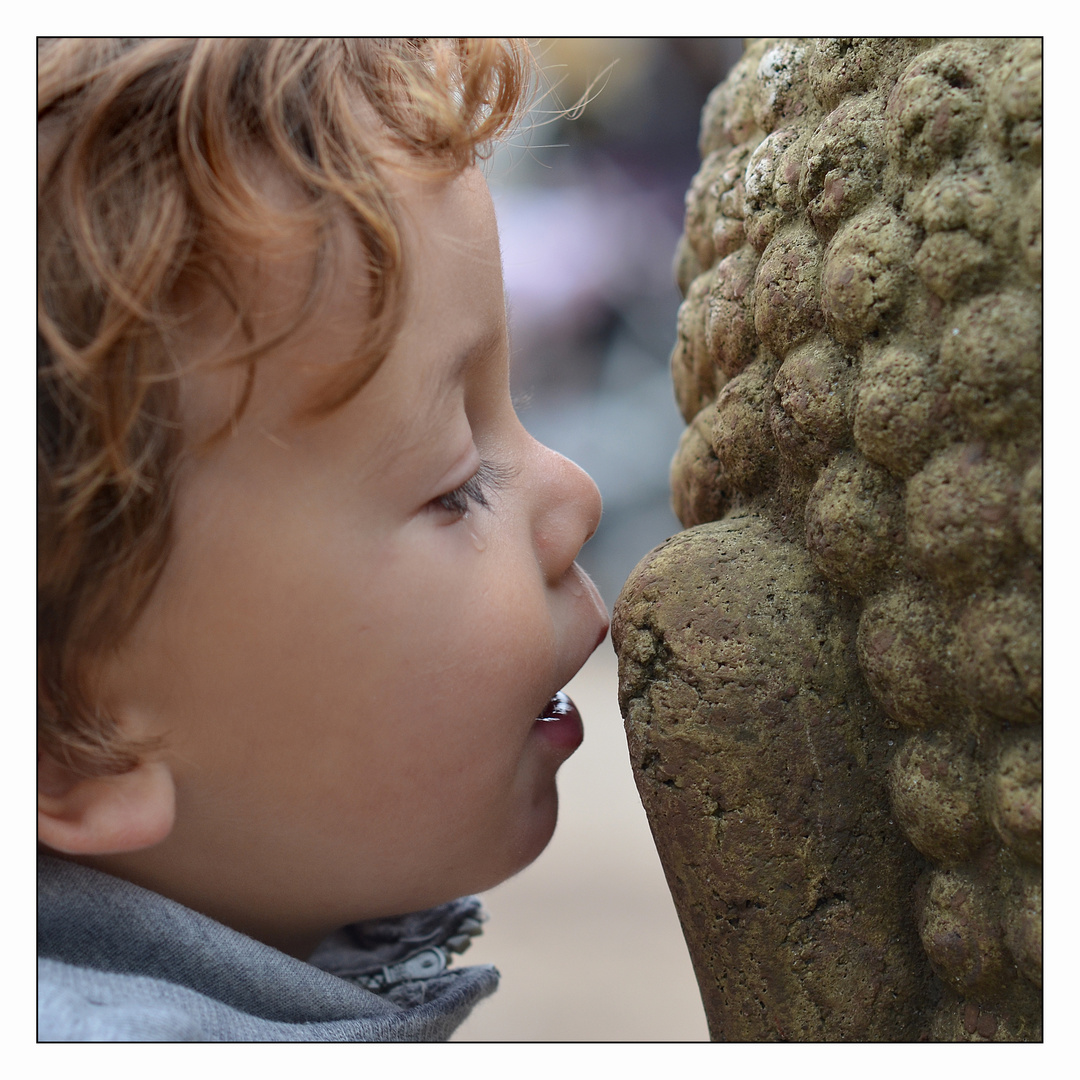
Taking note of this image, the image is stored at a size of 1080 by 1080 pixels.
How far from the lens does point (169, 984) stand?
1.83 ft

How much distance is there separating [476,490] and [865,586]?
0.21 meters

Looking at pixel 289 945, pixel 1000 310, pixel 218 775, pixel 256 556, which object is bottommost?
pixel 289 945

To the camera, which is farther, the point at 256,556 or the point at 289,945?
the point at 289,945

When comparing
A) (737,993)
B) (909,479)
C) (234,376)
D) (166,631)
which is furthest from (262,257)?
(737,993)

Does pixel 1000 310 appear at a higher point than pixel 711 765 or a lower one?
higher

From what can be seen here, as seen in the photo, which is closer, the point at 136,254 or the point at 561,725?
the point at 136,254

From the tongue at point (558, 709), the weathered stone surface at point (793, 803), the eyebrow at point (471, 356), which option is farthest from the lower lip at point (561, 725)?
the eyebrow at point (471, 356)

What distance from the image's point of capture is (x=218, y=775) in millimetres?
553

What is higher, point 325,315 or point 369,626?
point 325,315

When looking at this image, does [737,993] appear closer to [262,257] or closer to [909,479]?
[909,479]

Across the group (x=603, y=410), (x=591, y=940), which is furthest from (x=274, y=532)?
(x=603, y=410)

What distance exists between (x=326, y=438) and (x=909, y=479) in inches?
10.9

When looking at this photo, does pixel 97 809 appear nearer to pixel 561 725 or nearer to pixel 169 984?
pixel 169 984
